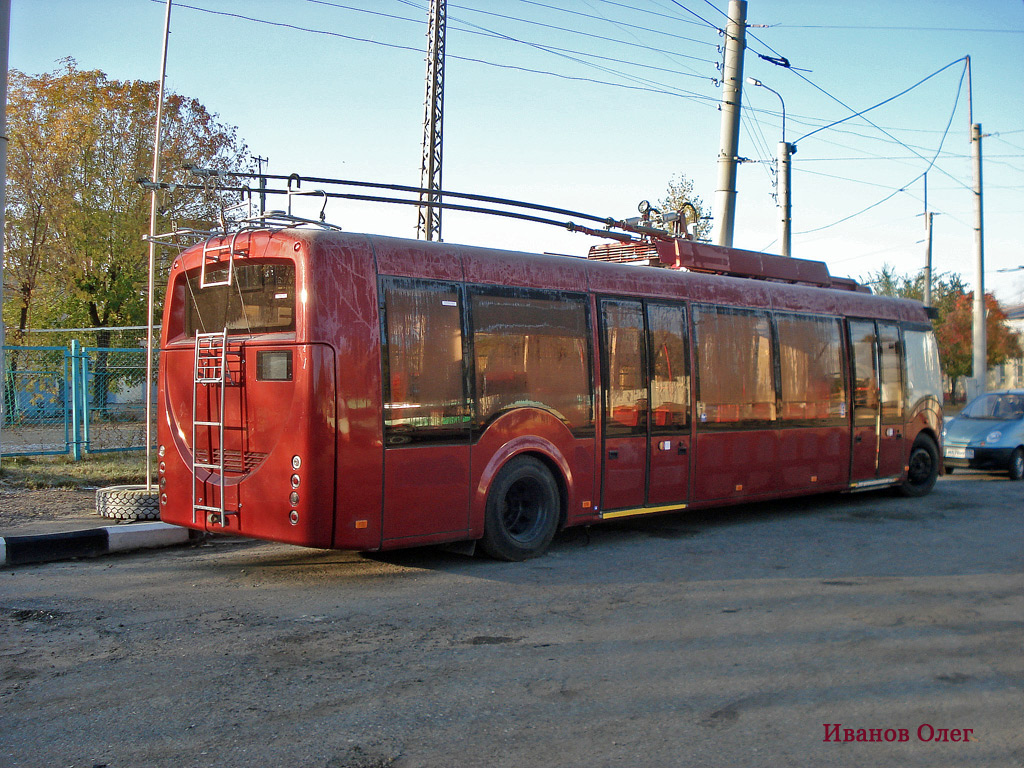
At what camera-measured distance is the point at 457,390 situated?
7793mm

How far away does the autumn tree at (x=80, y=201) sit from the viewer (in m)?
26.2

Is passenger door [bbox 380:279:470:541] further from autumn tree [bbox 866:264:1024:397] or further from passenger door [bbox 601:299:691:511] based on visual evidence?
autumn tree [bbox 866:264:1024:397]

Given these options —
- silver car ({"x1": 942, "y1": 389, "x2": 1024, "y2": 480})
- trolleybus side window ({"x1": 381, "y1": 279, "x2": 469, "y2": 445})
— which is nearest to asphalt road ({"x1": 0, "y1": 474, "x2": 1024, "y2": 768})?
trolleybus side window ({"x1": 381, "y1": 279, "x2": 469, "y2": 445})

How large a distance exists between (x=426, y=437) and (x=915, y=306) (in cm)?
969

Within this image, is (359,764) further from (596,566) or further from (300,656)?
(596,566)

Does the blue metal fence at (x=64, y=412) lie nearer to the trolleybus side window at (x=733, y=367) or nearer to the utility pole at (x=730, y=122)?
the trolleybus side window at (x=733, y=367)

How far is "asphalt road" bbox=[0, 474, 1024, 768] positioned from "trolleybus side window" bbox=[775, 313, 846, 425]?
294 cm

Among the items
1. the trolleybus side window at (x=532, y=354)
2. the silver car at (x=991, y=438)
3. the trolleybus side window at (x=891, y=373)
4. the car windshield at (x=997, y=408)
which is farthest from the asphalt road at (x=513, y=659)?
the car windshield at (x=997, y=408)

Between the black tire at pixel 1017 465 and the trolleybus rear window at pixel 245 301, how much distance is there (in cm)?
1439

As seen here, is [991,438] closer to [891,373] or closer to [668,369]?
[891,373]

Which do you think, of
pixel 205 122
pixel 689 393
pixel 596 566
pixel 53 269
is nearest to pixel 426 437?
pixel 596 566

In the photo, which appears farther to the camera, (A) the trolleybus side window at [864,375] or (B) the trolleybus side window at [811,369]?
(A) the trolleybus side window at [864,375]

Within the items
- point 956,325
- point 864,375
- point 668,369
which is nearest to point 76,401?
point 668,369

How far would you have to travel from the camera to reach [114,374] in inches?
842
